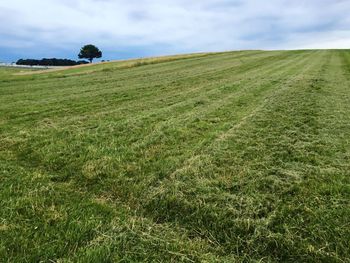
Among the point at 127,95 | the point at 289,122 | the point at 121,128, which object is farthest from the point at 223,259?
the point at 127,95

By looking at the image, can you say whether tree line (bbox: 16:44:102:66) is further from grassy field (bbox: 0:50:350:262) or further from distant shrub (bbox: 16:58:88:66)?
grassy field (bbox: 0:50:350:262)

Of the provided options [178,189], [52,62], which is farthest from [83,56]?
[178,189]

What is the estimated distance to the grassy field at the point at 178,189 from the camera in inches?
136

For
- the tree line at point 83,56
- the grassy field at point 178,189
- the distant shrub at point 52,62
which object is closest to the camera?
the grassy field at point 178,189

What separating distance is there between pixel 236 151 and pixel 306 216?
8.67 feet

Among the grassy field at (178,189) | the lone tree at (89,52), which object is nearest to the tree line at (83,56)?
the lone tree at (89,52)

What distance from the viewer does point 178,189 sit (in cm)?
485

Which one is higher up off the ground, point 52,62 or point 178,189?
point 178,189

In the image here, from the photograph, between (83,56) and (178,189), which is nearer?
(178,189)

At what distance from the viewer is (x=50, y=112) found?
11695 mm

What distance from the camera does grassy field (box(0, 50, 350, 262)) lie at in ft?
11.3

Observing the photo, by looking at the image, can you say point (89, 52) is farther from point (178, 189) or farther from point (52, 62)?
point (178, 189)

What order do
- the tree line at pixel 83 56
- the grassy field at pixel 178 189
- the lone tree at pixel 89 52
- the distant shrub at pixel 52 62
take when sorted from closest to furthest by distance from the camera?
the grassy field at pixel 178 189
the distant shrub at pixel 52 62
the tree line at pixel 83 56
the lone tree at pixel 89 52

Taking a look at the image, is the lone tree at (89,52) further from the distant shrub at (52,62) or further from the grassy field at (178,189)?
the grassy field at (178,189)
